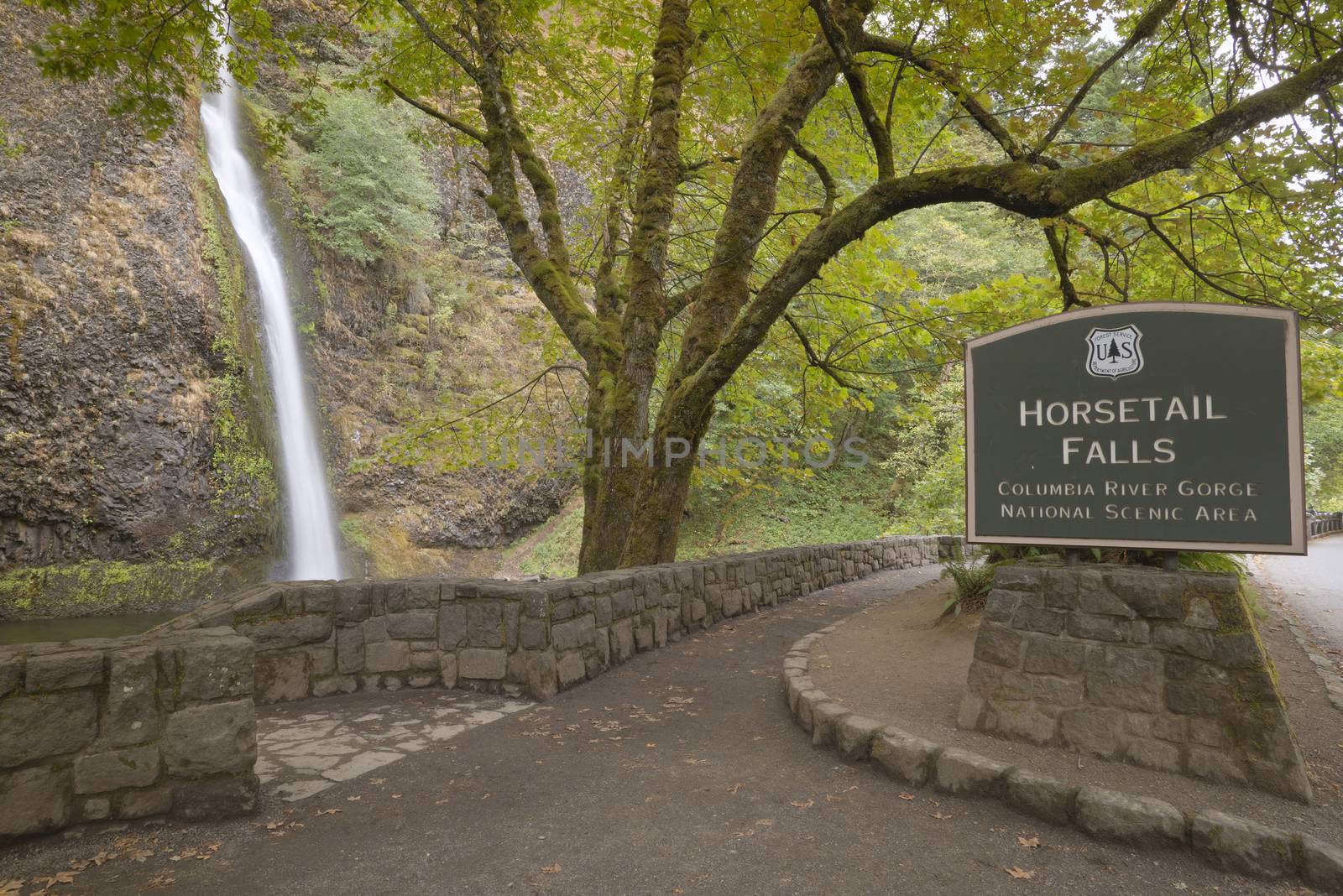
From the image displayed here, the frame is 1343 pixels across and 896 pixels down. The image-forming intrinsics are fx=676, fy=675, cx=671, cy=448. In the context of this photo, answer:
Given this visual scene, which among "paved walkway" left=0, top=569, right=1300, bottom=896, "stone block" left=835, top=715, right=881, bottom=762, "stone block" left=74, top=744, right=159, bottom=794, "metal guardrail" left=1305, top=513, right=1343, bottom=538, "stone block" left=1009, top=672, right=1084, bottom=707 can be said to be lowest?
"metal guardrail" left=1305, top=513, right=1343, bottom=538

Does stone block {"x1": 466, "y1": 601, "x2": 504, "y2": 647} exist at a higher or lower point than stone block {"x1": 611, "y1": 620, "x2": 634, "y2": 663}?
higher

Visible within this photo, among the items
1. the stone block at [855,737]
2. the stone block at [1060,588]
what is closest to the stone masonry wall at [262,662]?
the stone block at [855,737]

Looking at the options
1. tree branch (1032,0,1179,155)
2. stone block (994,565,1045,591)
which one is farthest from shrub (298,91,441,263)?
stone block (994,565,1045,591)

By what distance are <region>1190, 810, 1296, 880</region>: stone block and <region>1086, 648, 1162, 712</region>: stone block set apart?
0.71m

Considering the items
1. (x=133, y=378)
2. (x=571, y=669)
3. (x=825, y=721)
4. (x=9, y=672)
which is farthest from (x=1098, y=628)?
(x=133, y=378)

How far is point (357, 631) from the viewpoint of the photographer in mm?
5152

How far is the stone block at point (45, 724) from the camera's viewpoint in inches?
107

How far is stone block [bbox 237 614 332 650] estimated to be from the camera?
15.5 ft

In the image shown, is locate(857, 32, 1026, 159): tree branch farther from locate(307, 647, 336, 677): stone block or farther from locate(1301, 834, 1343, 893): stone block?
locate(307, 647, 336, 677): stone block

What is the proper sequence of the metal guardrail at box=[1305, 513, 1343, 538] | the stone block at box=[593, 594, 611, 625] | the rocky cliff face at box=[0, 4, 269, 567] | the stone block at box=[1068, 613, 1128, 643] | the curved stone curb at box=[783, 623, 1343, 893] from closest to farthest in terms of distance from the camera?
the curved stone curb at box=[783, 623, 1343, 893]
the stone block at box=[1068, 613, 1128, 643]
the stone block at box=[593, 594, 611, 625]
the rocky cliff face at box=[0, 4, 269, 567]
the metal guardrail at box=[1305, 513, 1343, 538]

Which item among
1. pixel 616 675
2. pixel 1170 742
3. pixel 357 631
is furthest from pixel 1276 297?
pixel 357 631

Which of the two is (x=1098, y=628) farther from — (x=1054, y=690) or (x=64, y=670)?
(x=64, y=670)

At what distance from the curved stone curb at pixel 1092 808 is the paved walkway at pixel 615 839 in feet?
0.21

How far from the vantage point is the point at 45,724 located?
2.78 m
